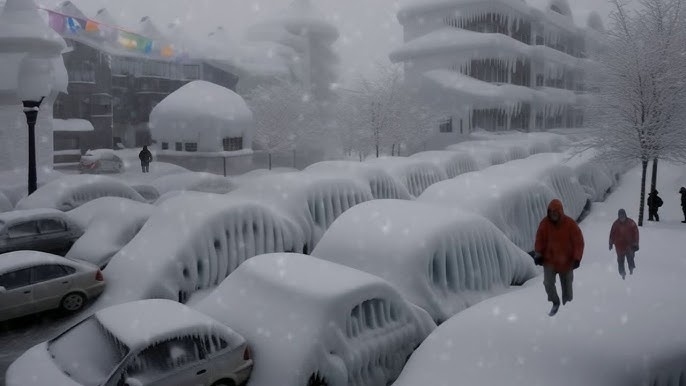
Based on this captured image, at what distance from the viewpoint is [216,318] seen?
6703mm

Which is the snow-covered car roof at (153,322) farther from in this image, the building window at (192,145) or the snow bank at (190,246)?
the building window at (192,145)

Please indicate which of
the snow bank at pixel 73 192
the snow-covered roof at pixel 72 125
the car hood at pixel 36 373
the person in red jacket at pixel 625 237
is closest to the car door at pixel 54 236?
the snow bank at pixel 73 192

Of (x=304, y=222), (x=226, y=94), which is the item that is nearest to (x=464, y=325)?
(x=304, y=222)

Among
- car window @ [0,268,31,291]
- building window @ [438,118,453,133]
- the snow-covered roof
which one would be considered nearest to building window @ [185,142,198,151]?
the snow-covered roof

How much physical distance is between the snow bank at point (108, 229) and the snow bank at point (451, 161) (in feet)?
35.8

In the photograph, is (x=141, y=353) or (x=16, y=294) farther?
(x=16, y=294)

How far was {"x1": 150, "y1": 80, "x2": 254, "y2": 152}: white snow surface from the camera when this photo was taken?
118 feet

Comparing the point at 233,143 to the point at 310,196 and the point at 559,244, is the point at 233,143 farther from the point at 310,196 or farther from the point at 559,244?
the point at 559,244

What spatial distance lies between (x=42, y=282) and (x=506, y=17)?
1798 inches

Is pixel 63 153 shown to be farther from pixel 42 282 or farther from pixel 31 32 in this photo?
pixel 42 282

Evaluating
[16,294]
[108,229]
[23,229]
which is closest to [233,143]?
[23,229]

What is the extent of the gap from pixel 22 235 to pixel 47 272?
358cm

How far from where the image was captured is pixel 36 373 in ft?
18.3

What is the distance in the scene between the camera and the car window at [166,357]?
18.0ft
